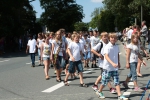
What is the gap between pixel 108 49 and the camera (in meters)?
7.54

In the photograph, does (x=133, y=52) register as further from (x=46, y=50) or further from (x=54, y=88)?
(x=46, y=50)

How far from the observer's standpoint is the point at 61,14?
78.4 meters

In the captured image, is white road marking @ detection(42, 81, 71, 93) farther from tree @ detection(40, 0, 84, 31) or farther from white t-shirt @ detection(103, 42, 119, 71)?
tree @ detection(40, 0, 84, 31)

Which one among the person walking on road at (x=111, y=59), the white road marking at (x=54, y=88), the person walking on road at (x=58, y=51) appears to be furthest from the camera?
the person walking on road at (x=58, y=51)

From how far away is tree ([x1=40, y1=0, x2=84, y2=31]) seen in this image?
A: 7794cm

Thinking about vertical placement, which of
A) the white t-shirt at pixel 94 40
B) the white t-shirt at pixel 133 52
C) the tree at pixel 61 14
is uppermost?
the tree at pixel 61 14

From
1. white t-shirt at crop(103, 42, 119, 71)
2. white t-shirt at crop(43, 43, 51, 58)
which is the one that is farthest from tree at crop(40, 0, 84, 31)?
white t-shirt at crop(103, 42, 119, 71)

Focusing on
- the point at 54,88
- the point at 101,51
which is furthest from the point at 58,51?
the point at 101,51

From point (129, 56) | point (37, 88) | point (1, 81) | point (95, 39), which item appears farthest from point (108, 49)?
point (95, 39)

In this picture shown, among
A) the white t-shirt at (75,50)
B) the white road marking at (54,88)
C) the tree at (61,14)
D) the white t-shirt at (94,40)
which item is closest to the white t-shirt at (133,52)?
the white t-shirt at (75,50)

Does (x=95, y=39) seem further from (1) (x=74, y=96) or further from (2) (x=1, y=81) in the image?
(1) (x=74, y=96)

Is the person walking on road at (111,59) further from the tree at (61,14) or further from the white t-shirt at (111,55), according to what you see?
the tree at (61,14)

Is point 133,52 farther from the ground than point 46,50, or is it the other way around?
point 46,50

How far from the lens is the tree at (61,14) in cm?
7794
